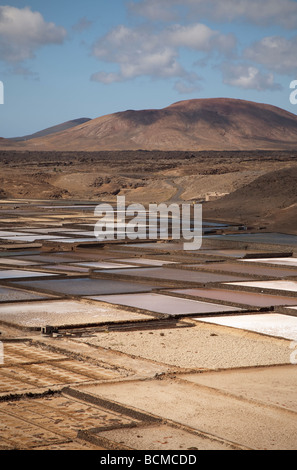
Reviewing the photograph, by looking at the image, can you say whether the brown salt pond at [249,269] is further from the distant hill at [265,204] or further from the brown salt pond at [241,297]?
the distant hill at [265,204]

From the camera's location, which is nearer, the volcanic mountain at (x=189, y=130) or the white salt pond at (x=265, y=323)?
the white salt pond at (x=265, y=323)

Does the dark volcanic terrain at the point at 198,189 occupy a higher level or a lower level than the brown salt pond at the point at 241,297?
higher

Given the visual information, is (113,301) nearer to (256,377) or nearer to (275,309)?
(275,309)

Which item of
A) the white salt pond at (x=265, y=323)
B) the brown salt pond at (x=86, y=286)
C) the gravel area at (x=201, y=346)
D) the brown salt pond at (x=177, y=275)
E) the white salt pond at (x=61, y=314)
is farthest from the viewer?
the brown salt pond at (x=177, y=275)

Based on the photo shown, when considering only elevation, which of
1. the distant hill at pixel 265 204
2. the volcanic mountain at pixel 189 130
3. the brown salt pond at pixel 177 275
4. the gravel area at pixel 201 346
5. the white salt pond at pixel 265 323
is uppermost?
the volcanic mountain at pixel 189 130

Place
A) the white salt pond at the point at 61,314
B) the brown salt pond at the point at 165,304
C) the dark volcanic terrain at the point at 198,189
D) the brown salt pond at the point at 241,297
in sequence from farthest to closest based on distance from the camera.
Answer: the dark volcanic terrain at the point at 198,189, the brown salt pond at the point at 241,297, the brown salt pond at the point at 165,304, the white salt pond at the point at 61,314

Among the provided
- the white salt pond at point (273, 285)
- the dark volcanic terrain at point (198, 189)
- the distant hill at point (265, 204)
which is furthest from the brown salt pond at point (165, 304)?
the distant hill at point (265, 204)

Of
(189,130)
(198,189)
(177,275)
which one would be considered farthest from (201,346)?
(189,130)

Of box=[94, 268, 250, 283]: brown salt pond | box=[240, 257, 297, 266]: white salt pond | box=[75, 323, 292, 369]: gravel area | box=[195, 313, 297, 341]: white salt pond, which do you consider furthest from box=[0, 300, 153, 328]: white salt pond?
box=[240, 257, 297, 266]: white salt pond

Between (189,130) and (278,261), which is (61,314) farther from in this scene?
(189,130)
